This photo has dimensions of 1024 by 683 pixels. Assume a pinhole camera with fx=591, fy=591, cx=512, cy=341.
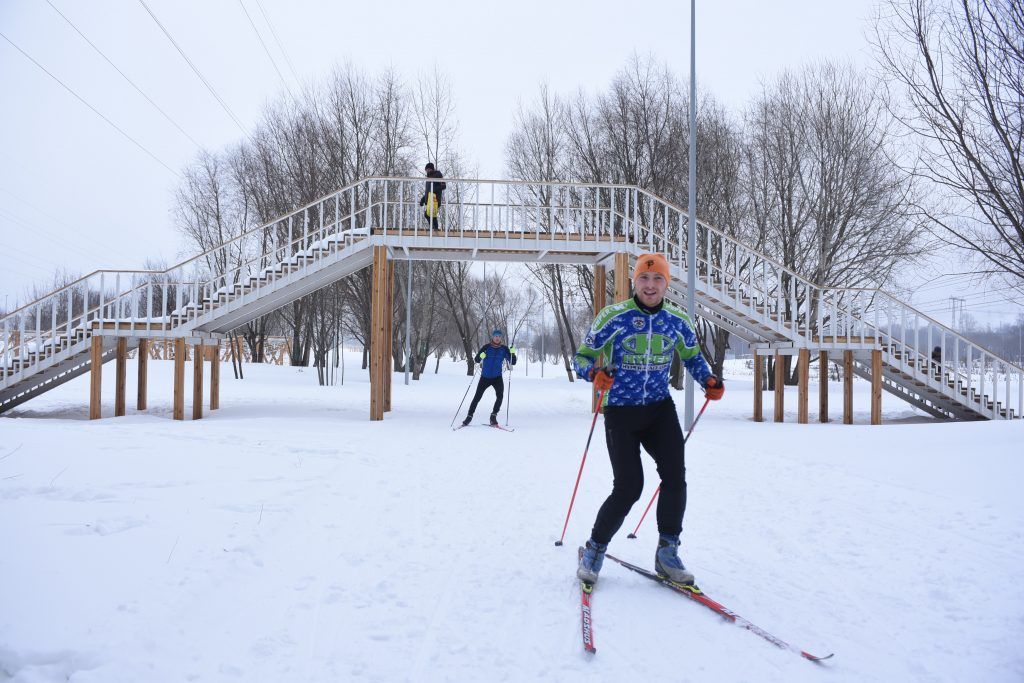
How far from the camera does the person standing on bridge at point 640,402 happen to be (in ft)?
11.6

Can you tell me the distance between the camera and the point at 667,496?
356 centimetres

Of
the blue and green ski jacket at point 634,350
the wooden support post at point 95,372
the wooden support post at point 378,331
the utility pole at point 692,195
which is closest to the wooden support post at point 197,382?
the wooden support post at point 95,372

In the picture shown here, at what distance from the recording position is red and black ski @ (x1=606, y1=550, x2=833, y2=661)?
2773mm

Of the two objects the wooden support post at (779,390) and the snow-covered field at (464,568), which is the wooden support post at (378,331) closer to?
the snow-covered field at (464,568)

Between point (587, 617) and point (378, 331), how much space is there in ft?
34.6

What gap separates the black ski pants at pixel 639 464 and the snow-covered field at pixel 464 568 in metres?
0.42

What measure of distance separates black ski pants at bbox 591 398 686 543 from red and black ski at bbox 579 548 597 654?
0.28 metres

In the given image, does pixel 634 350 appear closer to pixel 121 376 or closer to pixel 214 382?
pixel 121 376

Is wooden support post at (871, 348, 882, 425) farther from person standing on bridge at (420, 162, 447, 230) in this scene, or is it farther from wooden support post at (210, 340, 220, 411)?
wooden support post at (210, 340, 220, 411)

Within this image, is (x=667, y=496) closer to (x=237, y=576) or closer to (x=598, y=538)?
(x=598, y=538)

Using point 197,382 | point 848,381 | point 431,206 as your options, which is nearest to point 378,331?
point 431,206

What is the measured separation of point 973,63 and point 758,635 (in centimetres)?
815

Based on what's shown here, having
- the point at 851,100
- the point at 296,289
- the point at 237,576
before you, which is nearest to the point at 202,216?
the point at 296,289

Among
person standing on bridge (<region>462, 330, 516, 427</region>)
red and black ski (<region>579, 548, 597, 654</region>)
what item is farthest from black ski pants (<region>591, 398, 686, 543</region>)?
person standing on bridge (<region>462, 330, 516, 427</region>)
